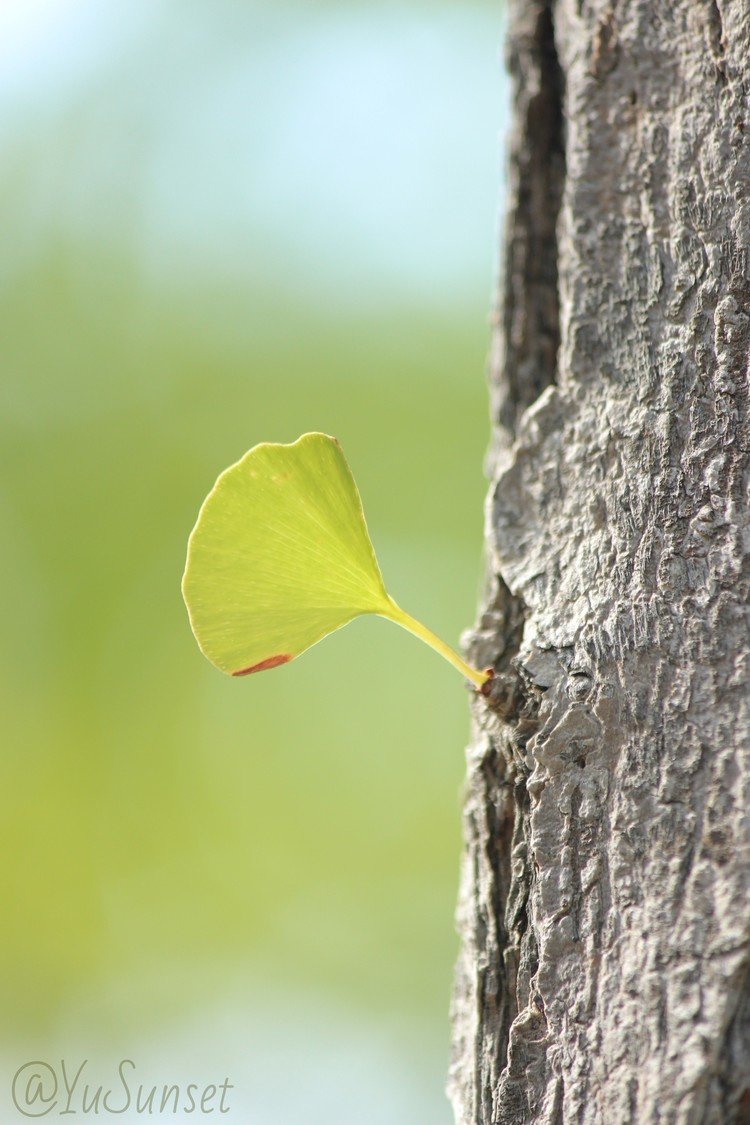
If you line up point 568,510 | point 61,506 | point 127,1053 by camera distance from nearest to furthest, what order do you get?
point 568,510 → point 127,1053 → point 61,506

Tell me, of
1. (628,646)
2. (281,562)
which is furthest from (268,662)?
(628,646)

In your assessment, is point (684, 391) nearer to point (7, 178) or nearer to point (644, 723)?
point (644, 723)

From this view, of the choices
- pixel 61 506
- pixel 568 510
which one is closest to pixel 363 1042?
pixel 61 506

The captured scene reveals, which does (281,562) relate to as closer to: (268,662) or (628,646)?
(268,662)

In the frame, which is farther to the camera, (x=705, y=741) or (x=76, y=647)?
(x=76, y=647)

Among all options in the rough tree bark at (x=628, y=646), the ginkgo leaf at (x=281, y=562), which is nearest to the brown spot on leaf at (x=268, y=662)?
the ginkgo leaf at (x=281, y=562)

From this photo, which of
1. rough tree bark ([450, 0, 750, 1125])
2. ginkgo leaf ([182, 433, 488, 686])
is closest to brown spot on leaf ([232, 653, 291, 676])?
ginkgo leaf ([182, 433, 488, 686])

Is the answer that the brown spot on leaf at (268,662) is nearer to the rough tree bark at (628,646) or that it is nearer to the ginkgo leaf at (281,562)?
the ginkgo leaf at (281,562)

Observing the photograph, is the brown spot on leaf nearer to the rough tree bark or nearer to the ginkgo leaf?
the ginkgo leaf
